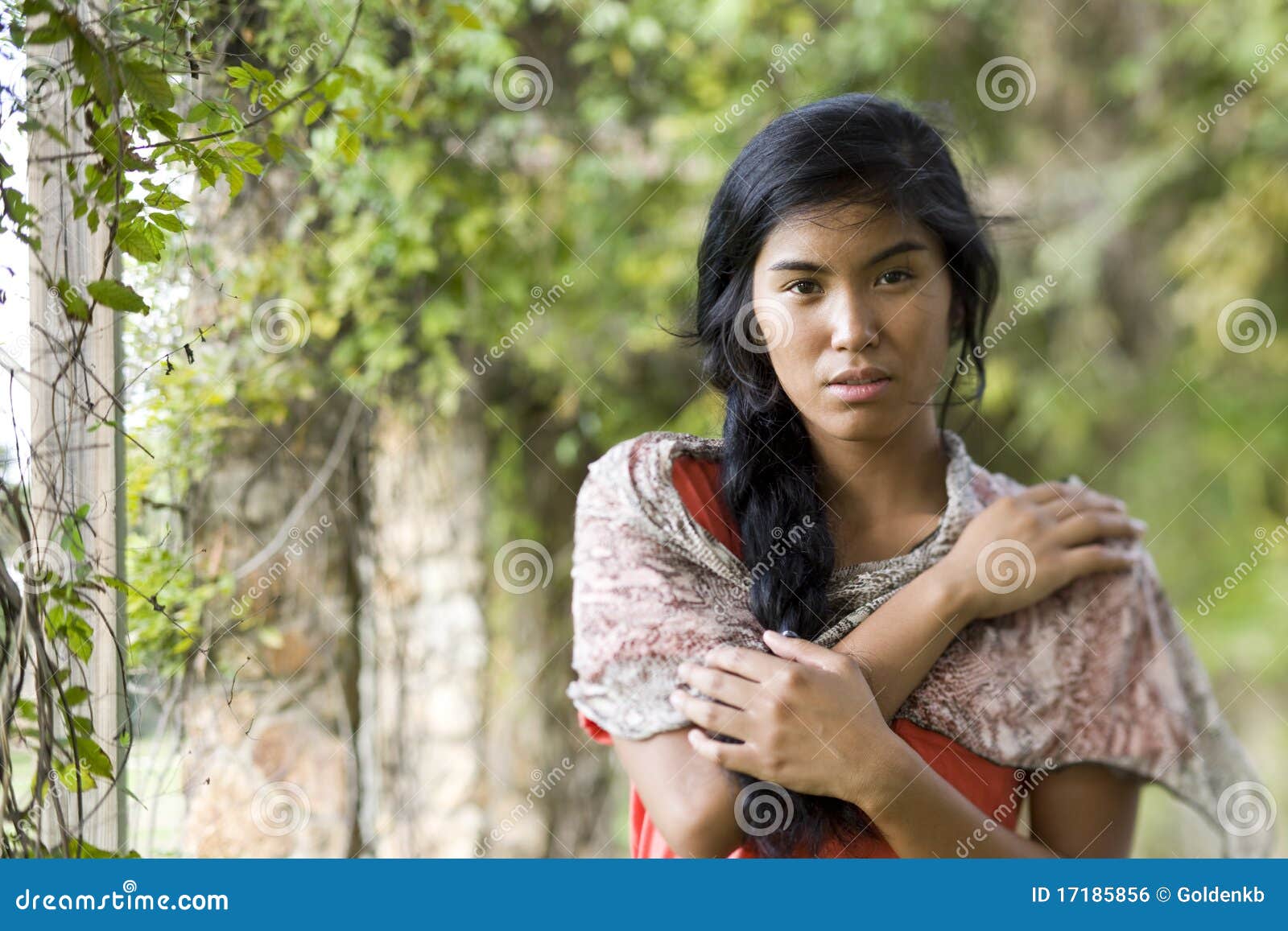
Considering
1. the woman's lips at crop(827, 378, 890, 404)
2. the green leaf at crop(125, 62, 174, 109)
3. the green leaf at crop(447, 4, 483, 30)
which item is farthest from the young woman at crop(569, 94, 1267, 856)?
the green leaf at crop(125, 62, 174, 109)

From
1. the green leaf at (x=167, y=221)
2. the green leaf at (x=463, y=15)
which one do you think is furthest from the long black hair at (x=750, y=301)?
the green leaf at (x=167, y=221)

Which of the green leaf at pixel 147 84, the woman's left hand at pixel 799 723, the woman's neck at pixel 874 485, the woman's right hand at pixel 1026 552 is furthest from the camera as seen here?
the woman's neck at pixel 874 485

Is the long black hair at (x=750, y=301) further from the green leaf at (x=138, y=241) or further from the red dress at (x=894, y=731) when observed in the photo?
the green leaf at (x=138, y=241)

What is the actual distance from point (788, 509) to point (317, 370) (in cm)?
123

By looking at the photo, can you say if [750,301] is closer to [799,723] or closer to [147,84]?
[799,723]

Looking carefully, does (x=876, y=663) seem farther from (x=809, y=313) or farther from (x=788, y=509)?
(x=809, y=313)

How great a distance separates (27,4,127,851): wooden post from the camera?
1.26 m

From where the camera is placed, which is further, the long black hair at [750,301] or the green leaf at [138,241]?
the long black hair at [750,301]

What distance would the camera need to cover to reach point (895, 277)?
52.3 inches

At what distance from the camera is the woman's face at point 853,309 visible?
4.30ft

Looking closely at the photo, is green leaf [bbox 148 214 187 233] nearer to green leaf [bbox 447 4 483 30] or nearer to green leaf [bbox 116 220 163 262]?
green leaf [bbox 116 220 163 262]

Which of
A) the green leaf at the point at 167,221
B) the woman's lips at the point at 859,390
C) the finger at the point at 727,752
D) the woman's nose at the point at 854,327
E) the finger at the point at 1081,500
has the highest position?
the green leaf at the point at 167,221

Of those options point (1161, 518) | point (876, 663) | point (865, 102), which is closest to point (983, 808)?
point (876, 663)

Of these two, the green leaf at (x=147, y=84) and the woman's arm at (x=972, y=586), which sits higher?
the green leaf at (x=147, y=84)
